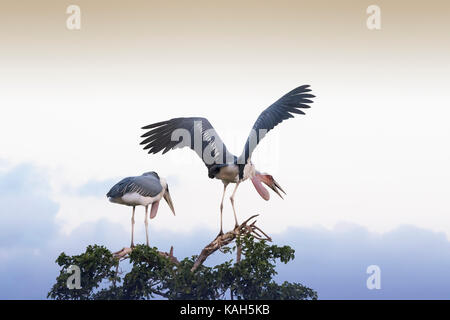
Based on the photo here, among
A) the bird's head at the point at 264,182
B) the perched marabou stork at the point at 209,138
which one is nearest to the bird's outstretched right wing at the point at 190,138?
the perched marabou stork at the point at 209,138

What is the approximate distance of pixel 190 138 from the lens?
35.5ft

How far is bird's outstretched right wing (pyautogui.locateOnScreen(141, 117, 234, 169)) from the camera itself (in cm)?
1075

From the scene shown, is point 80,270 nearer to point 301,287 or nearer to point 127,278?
point 127,278

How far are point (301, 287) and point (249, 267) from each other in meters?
0.96

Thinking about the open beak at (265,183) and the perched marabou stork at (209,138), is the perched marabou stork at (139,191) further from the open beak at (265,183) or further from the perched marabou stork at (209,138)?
the open beak at (265,183)

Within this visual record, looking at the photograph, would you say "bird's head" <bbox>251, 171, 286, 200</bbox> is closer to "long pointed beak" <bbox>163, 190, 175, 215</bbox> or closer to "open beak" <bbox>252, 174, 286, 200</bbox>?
"open beak" <bbox>252, 174, 286, 200</bbox>

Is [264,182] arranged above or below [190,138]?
below

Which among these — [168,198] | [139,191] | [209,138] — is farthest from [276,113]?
[168,198]

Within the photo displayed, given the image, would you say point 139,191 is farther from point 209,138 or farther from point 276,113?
point 276,113

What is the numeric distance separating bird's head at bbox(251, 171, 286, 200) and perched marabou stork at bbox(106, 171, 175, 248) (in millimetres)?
1824

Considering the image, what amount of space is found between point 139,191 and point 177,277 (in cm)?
183

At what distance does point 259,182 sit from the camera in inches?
442
